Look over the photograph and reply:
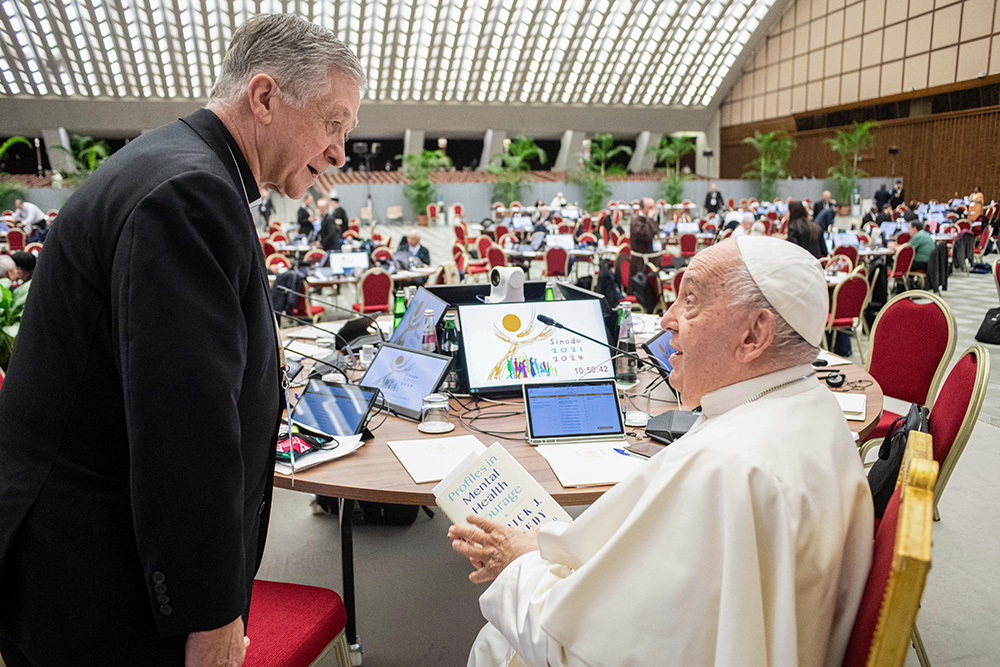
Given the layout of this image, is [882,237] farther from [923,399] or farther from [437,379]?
[437,379]

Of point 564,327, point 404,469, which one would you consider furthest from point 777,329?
point 564,327

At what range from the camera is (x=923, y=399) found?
120 inches

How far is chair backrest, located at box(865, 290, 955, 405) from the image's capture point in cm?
298

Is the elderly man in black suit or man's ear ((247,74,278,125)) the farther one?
man's ear ((247,74,278,125))

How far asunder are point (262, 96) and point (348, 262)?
7.00m

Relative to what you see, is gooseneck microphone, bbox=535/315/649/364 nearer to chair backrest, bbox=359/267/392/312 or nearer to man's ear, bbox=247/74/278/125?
man's ear, bbox=247/74/278/125

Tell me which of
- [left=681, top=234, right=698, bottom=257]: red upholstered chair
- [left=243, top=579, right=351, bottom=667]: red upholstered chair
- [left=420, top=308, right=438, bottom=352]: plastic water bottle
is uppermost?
[left=420, top=308, right=438, bottom=352]: plastic water bottle

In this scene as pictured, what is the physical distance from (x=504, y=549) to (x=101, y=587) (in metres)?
0.70

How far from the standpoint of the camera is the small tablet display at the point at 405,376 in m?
2.33

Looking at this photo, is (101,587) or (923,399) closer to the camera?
(101,587)

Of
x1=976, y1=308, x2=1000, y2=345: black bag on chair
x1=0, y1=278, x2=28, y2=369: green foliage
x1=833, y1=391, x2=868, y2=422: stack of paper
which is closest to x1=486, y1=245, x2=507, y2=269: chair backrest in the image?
x1=976, y1=308, x2=1000, y2=345: black bag on chair

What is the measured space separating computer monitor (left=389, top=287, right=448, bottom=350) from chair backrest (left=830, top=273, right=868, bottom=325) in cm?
354

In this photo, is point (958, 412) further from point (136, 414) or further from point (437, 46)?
point (437, 46)

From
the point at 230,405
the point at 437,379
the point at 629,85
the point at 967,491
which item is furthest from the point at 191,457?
the point at 629,85
